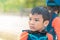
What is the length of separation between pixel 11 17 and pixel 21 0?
292 millimetres

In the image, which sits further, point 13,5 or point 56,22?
point 13,5

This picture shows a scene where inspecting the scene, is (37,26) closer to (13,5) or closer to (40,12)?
(40,12)

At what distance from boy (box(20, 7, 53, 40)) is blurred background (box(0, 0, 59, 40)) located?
106 centimetres

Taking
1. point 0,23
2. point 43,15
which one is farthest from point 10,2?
point 43,15

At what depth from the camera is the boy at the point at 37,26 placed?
122cm

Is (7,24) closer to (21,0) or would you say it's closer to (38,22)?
(21,0)

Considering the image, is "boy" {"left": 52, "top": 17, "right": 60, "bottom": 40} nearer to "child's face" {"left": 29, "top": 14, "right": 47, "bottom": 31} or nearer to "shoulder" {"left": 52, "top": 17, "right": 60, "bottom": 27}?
"shoulder" {"left": 52, "top": 17, "right": 60, "bottom": 27}

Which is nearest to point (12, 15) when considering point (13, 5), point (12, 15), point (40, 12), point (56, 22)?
point (12, 15)

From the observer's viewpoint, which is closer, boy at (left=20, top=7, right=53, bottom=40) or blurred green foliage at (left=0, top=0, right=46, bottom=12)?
boy at (left=20, top=7, right=53, bottom=40)

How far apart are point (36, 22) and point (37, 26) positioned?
2cm

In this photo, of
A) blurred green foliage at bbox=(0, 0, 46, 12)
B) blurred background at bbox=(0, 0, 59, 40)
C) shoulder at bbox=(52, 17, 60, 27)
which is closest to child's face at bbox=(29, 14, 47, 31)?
shoulder at bbox=(52, 17, 60, 27)

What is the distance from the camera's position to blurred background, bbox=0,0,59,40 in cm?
238

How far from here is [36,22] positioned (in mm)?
1232

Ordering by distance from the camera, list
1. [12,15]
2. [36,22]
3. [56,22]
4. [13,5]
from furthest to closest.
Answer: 1. [12,15]
2. [13,5]
3. [56,22]
4. [36,22]
